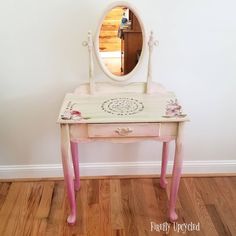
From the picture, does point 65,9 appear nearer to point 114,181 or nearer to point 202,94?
point 202,94

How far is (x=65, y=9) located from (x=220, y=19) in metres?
0.84

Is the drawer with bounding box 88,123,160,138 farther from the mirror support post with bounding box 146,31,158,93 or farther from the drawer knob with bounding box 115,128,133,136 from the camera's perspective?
the mirror support post with bounding box 146,31,158,93

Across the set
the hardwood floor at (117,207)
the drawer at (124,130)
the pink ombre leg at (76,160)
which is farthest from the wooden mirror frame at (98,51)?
the hardwood floor at (117,207)

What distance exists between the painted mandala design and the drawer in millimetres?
70

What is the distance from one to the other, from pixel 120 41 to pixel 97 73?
248mm

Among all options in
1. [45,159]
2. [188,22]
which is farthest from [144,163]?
[188,22]

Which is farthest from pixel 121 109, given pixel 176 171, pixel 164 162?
pixel 164 162

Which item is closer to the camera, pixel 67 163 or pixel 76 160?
→ pixel 67 163

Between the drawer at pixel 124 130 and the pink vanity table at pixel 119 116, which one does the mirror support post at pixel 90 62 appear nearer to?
the pink vanity table at pixel 119 116

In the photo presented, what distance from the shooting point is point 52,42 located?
1566 mm

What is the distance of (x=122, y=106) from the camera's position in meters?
1.43

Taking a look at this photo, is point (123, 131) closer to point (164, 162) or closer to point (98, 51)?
point (98, 51)

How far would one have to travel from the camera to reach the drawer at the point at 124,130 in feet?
4.34

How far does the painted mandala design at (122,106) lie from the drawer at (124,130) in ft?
0.23
